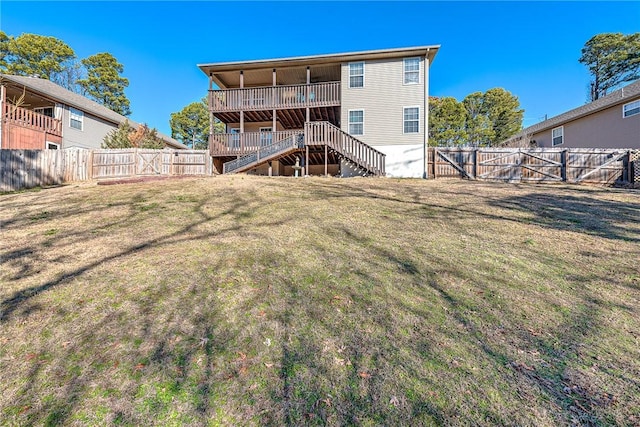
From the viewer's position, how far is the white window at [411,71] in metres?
16.5

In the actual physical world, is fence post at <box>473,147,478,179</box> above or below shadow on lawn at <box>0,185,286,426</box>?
above

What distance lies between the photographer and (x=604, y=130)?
1845 centimetres

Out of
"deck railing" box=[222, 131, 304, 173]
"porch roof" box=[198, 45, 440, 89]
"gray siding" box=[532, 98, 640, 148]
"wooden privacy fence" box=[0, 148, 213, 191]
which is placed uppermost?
"porch roof" box=[198, 45, 440, 89]

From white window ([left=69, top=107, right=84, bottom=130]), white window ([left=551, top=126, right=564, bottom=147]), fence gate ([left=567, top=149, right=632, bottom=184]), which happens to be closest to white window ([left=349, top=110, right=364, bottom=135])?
fence gate ([left=567, top=149, right=632, bottom=184])

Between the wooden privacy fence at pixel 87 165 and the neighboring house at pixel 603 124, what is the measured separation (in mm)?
23437

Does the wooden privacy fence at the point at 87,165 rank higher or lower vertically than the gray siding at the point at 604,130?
lower

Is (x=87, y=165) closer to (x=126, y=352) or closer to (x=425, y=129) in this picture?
(x=126, y=352)

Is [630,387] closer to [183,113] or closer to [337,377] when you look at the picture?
[337,377]

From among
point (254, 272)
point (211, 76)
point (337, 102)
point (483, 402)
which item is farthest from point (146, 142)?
point (483, 402)

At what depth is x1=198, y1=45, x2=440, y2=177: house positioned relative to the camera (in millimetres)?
15656

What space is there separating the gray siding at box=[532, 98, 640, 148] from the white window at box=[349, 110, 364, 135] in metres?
15.1

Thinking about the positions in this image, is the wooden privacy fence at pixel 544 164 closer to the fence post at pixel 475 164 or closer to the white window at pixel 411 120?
the fence post at pixel 475 164

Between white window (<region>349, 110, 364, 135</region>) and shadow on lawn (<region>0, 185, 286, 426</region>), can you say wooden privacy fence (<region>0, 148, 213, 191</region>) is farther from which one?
shadow on lawn (<region>0, 185, 286, 426</region>)

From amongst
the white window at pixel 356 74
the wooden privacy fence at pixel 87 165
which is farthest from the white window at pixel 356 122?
the wooden privacy fence at pixel 87 165
